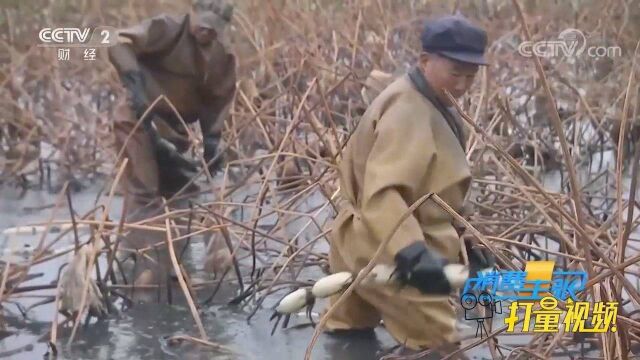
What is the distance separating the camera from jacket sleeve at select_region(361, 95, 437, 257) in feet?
10.5

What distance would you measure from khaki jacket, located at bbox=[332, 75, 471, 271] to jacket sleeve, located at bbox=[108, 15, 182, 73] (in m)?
1.92

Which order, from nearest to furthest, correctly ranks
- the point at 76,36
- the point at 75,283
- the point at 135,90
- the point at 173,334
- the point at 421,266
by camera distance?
the point at 421,266, the point at 75,283, the point at 173,334, the point at 135,90, the point at 76,36

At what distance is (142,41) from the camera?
512cm

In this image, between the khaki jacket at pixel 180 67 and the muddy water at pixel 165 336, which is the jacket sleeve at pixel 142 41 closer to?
the khaki jacket at pixel 180 67

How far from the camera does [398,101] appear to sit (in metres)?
3.31

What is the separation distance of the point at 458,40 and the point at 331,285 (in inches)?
31.3

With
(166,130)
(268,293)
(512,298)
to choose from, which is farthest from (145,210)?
(512,298)

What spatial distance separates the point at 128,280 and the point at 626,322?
2423mm

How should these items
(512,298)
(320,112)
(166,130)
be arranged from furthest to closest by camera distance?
(320,112)
(166,130)
(512,298)

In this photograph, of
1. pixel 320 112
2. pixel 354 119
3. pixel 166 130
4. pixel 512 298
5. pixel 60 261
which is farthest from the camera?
pixel 320 112

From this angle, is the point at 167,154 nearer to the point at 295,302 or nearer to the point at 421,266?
the point at 295,302

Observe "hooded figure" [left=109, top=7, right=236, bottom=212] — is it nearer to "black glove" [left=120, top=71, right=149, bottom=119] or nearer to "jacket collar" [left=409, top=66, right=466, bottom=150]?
"black glove" [left=120, top=71, right=149, bottom=119]

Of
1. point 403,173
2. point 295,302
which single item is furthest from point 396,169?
point 295,302

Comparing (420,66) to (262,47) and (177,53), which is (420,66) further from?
(262,47)
